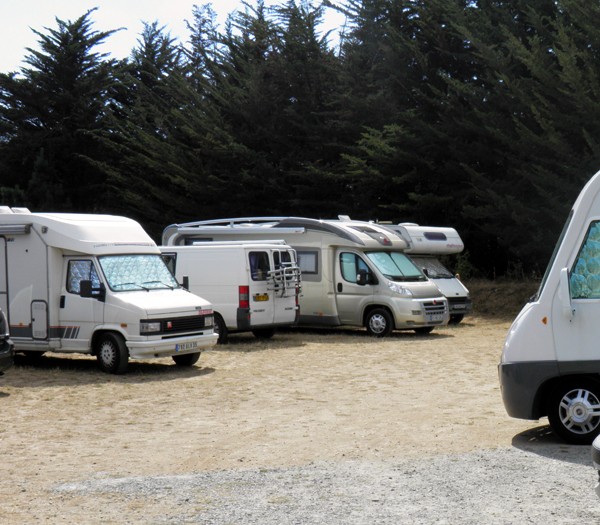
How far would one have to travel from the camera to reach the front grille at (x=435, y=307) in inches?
902

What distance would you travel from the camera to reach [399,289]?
22.9 meters

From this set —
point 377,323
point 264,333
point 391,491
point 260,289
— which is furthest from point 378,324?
point 391,491

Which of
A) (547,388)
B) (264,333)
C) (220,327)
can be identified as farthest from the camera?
(264,333)

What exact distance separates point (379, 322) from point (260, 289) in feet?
11.8

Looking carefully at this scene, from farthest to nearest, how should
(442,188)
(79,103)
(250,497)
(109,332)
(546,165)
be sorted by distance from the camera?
(79,103)
(442,188)
(546,165)
(109,332)
(250,497)

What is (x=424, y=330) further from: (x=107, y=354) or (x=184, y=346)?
(x=107, y=354)

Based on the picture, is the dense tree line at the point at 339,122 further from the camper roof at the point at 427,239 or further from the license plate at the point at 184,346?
the license plate at the point at 184,346

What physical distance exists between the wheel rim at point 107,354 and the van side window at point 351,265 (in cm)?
840

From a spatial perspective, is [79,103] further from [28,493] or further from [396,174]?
[28,493]

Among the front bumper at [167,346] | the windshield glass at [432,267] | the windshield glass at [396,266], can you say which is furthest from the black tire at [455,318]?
the front bumper at [167,346]

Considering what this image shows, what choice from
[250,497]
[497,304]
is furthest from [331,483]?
[497,304]

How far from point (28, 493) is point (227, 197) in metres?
32.3

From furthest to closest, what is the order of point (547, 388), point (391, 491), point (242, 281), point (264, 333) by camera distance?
point (264, 333) < point (242, 281) < point (547, 388) < point (391, 491)

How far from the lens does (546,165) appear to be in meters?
30.6
